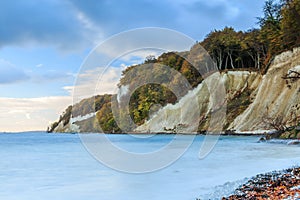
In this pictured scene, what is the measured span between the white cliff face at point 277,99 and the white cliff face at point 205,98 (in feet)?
15.2

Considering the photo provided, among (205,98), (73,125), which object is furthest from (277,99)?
(73,125)

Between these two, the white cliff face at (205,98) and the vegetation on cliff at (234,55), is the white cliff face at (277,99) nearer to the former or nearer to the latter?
the vegetation on cliff at (234,55)

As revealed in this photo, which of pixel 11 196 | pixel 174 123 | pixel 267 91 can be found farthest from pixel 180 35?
pixel 174 123

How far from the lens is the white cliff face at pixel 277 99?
22.6 metres

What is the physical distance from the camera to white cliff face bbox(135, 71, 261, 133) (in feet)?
106

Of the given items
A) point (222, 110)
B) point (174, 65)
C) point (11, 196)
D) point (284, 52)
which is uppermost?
point (174, 65)

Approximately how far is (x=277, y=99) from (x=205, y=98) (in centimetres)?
1063

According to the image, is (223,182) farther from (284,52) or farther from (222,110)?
(222,110)

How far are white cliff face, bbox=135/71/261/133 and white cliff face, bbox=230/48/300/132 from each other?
4639 mm

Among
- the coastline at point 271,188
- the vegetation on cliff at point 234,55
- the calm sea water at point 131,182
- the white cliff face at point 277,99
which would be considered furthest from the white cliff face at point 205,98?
the coastline at point 271,188

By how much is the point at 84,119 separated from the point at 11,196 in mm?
69206

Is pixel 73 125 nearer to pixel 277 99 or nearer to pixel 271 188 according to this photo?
pixel 277 99

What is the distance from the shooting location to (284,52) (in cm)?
2556

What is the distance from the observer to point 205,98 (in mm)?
34250
